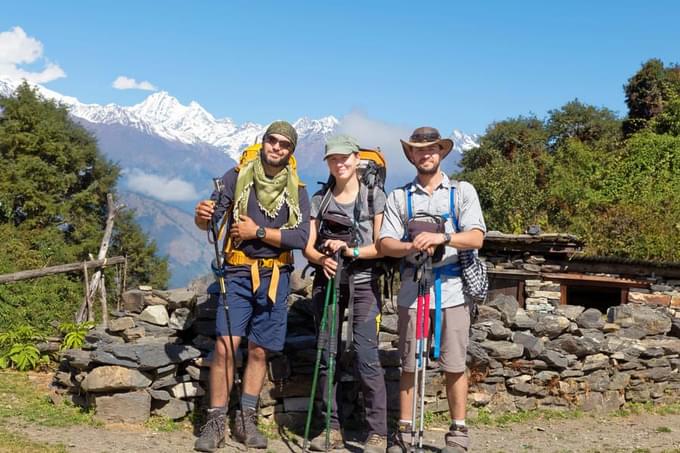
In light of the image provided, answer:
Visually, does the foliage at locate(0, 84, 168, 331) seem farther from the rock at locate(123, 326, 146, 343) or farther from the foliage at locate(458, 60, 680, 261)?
the rock at locate(123, 326, 146, 343)

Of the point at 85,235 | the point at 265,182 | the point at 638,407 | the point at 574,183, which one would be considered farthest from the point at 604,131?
the point at 265,182

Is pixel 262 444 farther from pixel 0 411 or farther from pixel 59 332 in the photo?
pixel 59 332

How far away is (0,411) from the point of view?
6.53 meters

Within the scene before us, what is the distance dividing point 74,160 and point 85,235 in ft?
17.2

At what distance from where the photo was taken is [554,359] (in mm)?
7578

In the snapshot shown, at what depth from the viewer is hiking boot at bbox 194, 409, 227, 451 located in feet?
17.8

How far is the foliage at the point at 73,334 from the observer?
8266 millimetres

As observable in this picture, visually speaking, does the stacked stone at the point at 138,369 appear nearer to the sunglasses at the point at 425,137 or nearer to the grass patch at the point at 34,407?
the grass patch at the point at 34,407

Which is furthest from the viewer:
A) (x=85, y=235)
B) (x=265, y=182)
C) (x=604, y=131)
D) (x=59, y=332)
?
(x=604, y=131)

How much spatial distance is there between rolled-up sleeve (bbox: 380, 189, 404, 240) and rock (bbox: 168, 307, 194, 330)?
9.31 ft

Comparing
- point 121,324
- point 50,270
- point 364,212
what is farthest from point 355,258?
point 50,270

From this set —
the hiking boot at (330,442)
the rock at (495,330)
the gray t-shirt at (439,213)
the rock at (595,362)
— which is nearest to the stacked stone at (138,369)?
the hiking boot at (330,442)

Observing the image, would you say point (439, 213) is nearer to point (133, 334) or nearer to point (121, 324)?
point (133, 334)

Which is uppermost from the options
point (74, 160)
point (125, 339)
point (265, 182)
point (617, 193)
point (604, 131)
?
point (604, 131)
